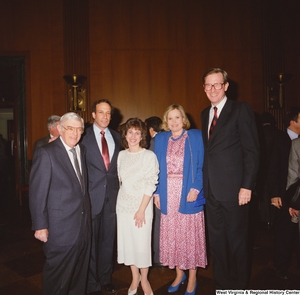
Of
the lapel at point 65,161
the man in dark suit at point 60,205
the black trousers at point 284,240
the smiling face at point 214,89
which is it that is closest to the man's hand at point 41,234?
the man in dark suit at point 60,205

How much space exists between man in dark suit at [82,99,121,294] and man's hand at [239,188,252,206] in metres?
1.11

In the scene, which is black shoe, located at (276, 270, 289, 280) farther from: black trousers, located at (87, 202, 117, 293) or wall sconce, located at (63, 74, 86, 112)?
wall sconce, located at (63, 74, 86, 112)

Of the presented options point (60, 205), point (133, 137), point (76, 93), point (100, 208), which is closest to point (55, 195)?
point (60, 205)

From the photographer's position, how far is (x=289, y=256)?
8.94 ft

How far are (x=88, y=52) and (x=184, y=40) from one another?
7.15 ft

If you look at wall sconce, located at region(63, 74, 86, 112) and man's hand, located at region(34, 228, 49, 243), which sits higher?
wall sconce, located at region(63, 74, 86, 112)

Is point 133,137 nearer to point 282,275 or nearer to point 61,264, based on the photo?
point 61,264

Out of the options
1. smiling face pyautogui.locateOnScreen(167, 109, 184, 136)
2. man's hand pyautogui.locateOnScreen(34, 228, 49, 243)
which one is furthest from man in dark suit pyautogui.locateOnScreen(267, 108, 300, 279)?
man's hand pyautogui.locateOnScreen(34, 228, 49, 243)

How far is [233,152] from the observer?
7.00ft

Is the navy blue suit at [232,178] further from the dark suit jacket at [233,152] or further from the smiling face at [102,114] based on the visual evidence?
the smiling face at [102,114]

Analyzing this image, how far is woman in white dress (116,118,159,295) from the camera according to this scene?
2252mm

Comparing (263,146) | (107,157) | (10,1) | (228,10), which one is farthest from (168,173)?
(10,1)

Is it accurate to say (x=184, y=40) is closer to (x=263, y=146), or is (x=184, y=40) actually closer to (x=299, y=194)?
(x=263, y=146)

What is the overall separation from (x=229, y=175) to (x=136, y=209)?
32.2 inches
